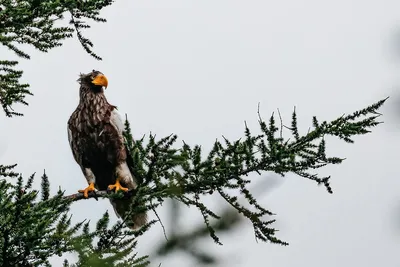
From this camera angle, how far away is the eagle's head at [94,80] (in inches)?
347

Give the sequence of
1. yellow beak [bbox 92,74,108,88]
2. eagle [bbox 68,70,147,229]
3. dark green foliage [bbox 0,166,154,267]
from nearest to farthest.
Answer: dark green foliage [bbox 0,166,154,267] < eagle [bbox 68,70,147,229] < yellow beak [bbox 92,74,108,88]

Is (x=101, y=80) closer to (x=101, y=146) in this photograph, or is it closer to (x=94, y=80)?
(x=94, y=80)

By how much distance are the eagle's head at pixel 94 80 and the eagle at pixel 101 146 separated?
24 cm

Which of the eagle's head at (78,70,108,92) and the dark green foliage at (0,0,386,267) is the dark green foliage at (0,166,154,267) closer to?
the dark green foliage at (0,0,386,267)

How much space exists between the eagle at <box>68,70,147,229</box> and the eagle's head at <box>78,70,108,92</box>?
9.3 inches

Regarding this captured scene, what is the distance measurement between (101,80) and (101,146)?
969 millimetres

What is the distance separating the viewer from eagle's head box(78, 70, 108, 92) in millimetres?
8812

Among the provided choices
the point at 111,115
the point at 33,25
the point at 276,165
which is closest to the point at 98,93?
the point at 111,115

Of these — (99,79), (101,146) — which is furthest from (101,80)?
(101,146)

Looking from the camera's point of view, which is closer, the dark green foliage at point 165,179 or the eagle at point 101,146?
the dark green foliage at point 165,179

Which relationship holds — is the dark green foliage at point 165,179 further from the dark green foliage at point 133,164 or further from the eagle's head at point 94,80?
the eagle's head at point 94,80

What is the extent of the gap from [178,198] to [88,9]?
448 cm

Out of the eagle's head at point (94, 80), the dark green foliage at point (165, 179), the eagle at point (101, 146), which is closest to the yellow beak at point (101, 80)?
the eagle's head at point (94, 80)

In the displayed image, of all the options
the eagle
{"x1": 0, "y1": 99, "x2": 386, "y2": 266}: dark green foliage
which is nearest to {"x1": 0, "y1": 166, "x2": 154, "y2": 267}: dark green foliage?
{"x1": 0, "y1": 99, "x2": 386, "y2": 266}: dark green foliage
